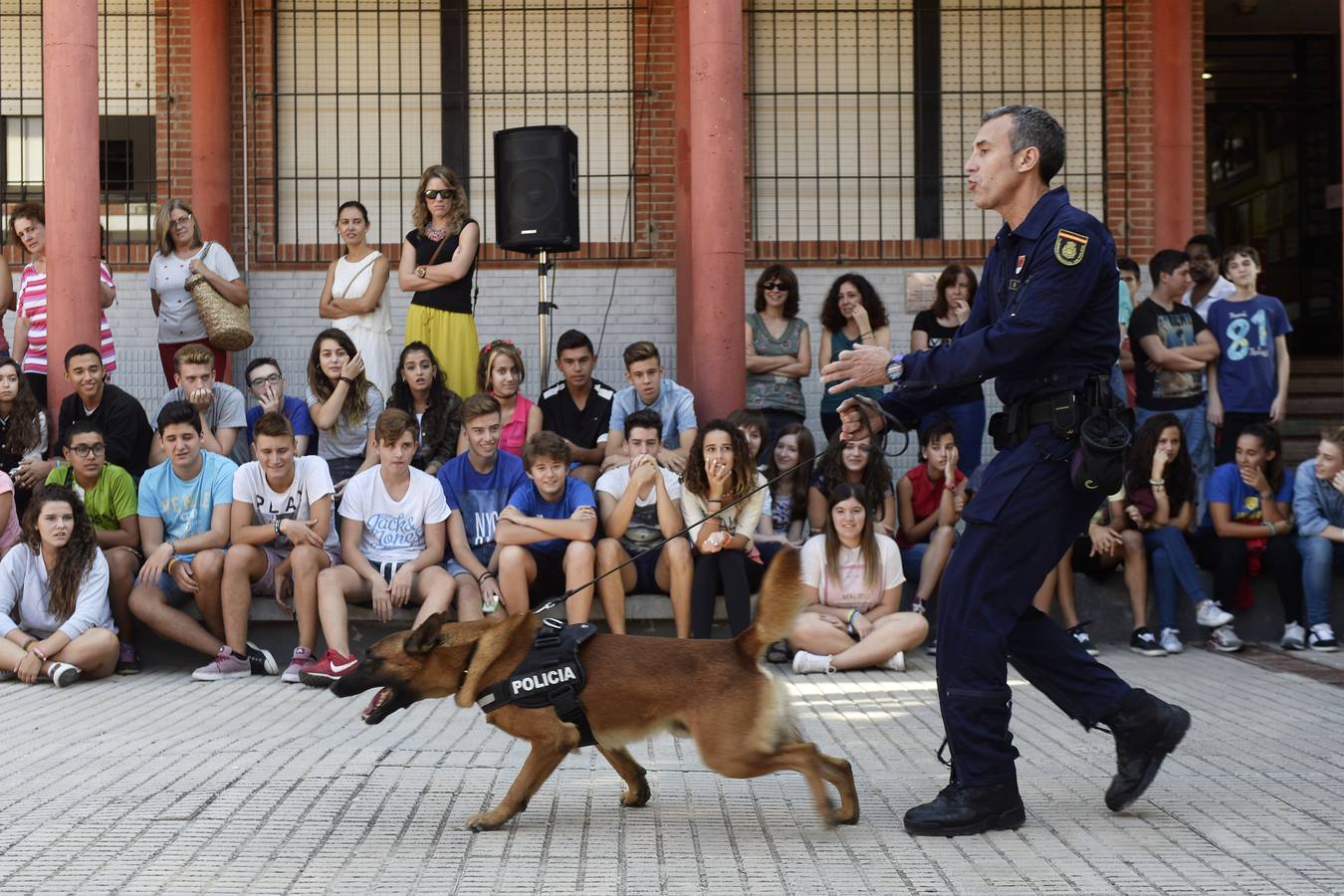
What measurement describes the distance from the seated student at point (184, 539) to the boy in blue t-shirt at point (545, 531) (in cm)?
139

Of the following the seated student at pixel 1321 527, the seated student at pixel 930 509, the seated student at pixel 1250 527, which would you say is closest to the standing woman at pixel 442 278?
the seated student at pixel 930 509

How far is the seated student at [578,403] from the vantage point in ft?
32.8

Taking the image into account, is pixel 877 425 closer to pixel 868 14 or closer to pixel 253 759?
pixel 253 759

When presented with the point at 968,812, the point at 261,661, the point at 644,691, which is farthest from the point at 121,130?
the point at 968,812

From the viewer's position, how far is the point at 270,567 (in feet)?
28.9

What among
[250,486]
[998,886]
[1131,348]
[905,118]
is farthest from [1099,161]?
[998,886]

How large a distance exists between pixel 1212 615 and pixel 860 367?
5.38m

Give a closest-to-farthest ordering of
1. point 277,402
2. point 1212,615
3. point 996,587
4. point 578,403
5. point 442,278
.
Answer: point 996,587, point 1212,615, point 277,402, point 578,403, point 442,278

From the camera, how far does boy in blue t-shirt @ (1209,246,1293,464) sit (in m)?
10.4

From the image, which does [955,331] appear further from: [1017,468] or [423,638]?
[423,638]

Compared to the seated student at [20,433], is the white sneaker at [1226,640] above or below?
below

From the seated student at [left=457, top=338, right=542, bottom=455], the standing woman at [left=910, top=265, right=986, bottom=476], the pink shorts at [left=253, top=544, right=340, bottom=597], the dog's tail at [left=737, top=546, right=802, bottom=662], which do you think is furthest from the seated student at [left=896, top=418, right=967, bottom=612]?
the dog's tail at [left=737, top=546, right=802, bottom=662]

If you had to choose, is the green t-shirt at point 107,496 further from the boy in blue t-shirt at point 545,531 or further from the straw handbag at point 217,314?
the boy in blue t-shirt at point 545,531

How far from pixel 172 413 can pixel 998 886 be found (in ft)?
20.2
